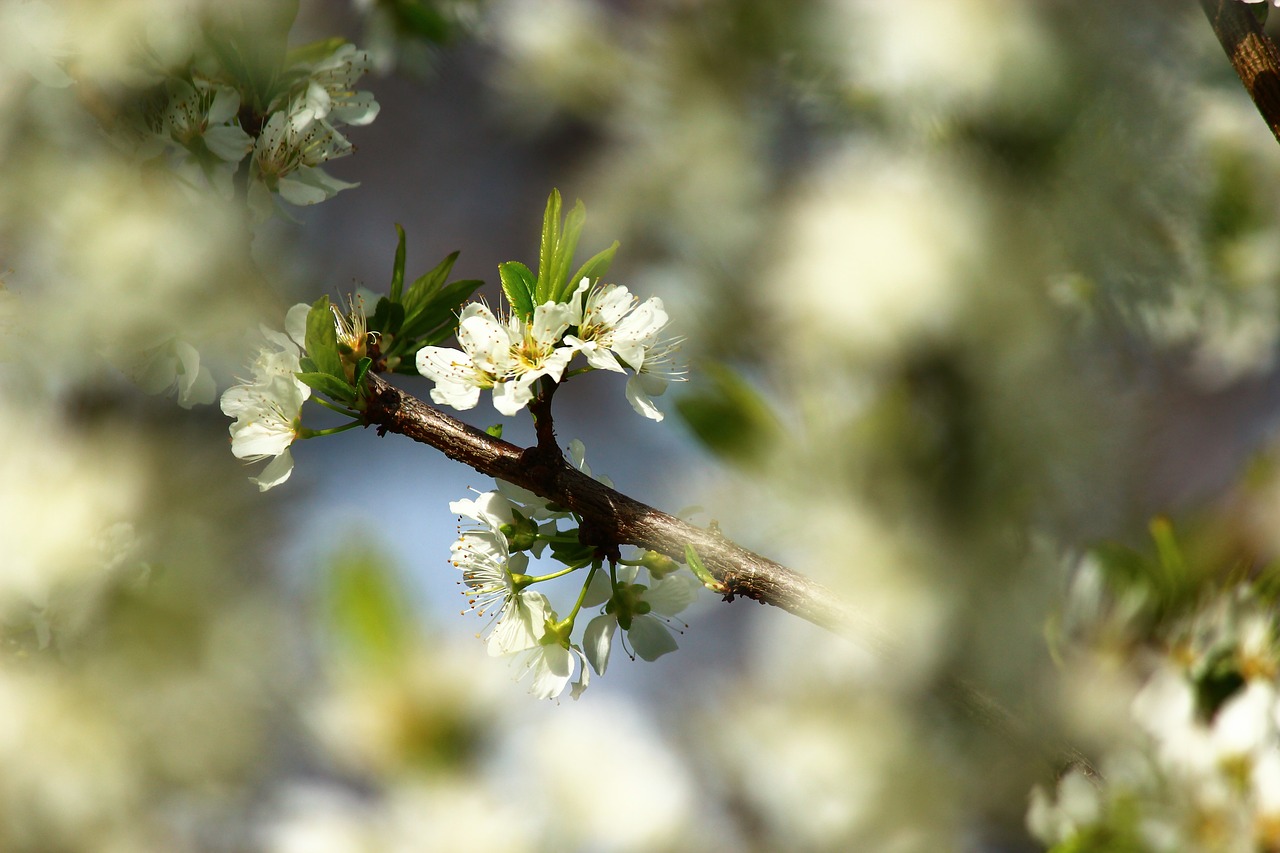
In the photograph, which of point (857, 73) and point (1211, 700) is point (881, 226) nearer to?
point (857, 73)

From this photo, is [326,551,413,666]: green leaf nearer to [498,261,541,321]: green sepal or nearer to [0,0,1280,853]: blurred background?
[0,0,1280,853]: blurred background

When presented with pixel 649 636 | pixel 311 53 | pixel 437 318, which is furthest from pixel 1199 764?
pixel 311 53

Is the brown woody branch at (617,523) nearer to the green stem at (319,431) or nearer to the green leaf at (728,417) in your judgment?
the green stem at (319,431)

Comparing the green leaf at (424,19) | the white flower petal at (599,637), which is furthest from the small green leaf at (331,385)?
the green leaf at (424,19)

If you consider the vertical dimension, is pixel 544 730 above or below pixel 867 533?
→ below

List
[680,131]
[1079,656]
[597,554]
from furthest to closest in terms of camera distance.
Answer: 1. [680,131]
2. [1079,656]
3. [597,554]

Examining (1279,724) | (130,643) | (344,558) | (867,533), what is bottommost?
(130,643)

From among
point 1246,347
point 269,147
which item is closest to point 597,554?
point 269,147

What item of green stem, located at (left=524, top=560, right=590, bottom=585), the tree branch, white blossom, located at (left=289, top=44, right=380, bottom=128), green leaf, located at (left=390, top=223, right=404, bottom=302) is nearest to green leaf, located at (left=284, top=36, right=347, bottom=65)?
white blossom, located at (left=289, top=44, right=380, bottom=128)
